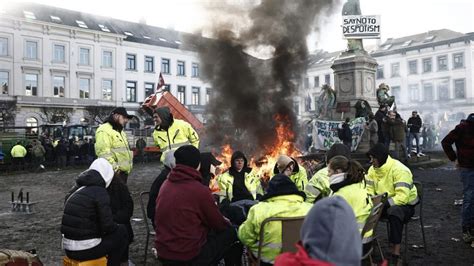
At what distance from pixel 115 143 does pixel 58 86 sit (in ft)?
127

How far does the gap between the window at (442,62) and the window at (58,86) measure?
43.9 m

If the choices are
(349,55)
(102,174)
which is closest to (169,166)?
(102,174)

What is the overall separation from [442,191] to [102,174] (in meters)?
8.30

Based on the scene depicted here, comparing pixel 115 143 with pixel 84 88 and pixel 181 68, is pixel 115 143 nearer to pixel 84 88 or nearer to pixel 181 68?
pixel 84 88

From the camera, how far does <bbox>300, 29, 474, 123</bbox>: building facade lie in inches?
1939

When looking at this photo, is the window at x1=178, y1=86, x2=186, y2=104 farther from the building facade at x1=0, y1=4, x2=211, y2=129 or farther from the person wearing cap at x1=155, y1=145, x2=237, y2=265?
the person wearing cap at x1=155, y1=145, x2=237, y2=265

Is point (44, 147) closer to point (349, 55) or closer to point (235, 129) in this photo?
point (235, 129)

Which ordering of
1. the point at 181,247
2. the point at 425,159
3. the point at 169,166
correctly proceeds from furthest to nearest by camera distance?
the point at 425,159 < the point at 169,166 < the point at 181,247

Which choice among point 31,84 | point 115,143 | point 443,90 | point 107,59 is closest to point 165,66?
point 107,59

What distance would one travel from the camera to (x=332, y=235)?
186cm

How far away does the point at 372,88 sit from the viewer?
15.2 metres

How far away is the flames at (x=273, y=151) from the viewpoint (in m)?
9.03

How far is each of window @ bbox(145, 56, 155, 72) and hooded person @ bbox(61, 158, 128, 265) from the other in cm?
4468

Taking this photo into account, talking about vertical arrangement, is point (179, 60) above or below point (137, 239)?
above
